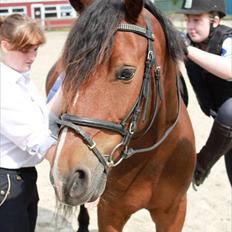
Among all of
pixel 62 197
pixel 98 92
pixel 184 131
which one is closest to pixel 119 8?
pixel 98 92

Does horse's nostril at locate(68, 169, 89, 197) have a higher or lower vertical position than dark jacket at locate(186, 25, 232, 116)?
higher

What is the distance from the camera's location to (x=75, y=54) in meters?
1.59

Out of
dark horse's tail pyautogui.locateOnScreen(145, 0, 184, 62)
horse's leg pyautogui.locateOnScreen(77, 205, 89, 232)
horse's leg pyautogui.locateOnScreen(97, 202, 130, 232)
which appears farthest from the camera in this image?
horse's leg pyautogui.locateOnScreen(77, 205, 89, 232)

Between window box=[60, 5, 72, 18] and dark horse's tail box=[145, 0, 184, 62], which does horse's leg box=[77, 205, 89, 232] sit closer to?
dark horse's tail box=[145, 0, 184, 62]

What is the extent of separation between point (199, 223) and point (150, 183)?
60.2 inches

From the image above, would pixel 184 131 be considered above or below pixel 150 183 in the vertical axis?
above

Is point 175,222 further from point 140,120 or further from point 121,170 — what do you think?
point 140,120

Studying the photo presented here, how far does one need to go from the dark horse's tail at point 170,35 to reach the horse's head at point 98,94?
19 cm

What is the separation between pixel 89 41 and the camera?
1600 millimetres

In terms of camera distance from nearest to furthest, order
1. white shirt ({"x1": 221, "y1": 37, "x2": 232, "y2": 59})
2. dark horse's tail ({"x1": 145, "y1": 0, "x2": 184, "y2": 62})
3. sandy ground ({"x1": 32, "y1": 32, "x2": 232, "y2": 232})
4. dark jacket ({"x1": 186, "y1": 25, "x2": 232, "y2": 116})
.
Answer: dark horse's tail ({"x1": 145, "y1": 0, "x2": 184, "y2": 62}) < white shirt ({"x1": 221, "y1": 37, "x2": 232, "y2": 59}) < dark jacket ({"x1": 186, "y1": 25, "x2": 232, "y2": 116}) < sandy ground ({"x1": 32, "y1": 32, "x2": 232, "y2": 232})

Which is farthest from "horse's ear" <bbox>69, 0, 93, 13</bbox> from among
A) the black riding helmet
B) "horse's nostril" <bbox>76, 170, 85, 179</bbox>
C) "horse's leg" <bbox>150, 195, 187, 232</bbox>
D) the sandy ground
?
the sandy ground

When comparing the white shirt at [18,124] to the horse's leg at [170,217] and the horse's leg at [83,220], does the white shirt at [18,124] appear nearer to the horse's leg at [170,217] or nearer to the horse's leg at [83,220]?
the horse's leg at [170,217]

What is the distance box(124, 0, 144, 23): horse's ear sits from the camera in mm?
1724

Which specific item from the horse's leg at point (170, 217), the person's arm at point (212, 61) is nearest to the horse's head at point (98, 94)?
the person's arm at point (212, 61)
